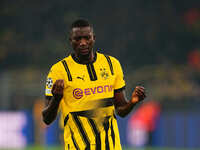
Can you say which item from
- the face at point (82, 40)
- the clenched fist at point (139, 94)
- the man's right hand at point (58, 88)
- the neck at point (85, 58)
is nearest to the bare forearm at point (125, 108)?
the clenched fist at point (139, 94)

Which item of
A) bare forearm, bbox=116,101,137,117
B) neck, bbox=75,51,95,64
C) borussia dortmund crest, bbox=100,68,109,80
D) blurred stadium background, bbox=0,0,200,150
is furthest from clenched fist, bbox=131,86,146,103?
blurred stadium background, bbox=0,0,200,150

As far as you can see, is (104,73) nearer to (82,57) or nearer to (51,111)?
(82,57)

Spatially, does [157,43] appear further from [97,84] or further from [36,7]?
[97,84]

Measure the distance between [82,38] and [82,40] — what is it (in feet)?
0.10

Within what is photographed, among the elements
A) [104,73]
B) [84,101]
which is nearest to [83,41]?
[104,73]

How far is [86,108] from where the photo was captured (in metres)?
6.31

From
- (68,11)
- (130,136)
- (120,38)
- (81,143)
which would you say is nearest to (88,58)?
(81,143)

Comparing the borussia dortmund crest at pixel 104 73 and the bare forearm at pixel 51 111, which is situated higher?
the borussia dortmund crest at pixel 104 73

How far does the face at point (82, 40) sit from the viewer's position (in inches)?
248

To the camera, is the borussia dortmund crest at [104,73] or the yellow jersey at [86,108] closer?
the yellow jersey at [86,108]

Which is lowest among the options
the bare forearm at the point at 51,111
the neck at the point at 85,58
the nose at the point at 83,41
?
the bare forearm at the point at 51,111

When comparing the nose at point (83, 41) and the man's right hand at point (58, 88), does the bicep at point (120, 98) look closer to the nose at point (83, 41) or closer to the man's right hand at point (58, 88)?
the nose at point (83, 41)

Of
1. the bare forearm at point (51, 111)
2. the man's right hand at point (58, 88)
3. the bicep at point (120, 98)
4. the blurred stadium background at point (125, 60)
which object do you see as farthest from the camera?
the blurred stadium background at point (125, 60)

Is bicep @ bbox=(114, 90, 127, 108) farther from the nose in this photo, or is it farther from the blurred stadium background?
the blurred stadium background
